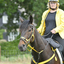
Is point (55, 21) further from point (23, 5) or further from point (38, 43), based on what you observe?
point (23, 5)

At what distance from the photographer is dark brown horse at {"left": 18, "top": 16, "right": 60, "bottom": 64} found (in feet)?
13.8

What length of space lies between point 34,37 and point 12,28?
1250 centimetres

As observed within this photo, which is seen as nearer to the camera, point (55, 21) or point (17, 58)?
point (55, 21)

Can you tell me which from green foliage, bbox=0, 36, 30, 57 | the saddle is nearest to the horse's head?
the saddle

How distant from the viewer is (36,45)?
459 cm

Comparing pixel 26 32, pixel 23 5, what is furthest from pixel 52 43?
pixel 23 5

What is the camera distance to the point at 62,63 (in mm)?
5125

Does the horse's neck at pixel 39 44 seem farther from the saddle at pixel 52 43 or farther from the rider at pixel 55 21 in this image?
the rider at pixel 55 21

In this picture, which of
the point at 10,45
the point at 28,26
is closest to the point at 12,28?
the point at 10,45

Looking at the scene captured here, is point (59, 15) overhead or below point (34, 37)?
Answer: overhead

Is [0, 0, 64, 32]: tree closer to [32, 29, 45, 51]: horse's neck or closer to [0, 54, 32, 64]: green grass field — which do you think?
[0, 54, 32, 64]: green grass field

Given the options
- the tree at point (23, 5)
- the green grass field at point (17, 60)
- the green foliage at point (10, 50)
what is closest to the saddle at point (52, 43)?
the green grass field at point (17, 60)

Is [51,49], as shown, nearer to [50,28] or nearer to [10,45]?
[50,28]

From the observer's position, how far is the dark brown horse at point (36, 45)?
420 centimetres
